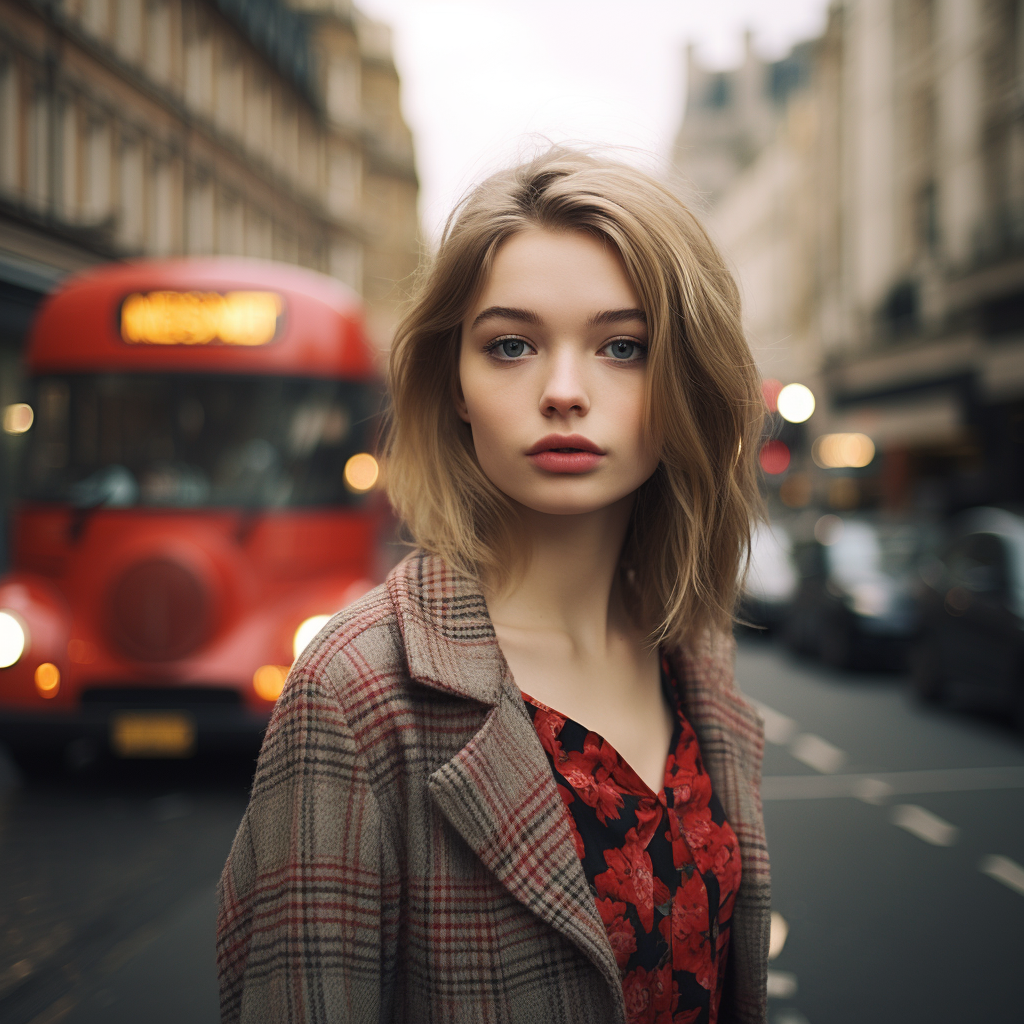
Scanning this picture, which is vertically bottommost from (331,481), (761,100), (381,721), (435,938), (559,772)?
(435,938)

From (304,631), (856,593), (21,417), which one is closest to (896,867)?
(304,631)

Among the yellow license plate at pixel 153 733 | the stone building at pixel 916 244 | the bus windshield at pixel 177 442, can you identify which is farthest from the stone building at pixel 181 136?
the stone building at pixel 916 244

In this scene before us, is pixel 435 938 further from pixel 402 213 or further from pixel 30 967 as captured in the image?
pixel 402 213

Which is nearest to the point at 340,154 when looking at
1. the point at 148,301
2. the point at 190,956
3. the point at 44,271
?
the point at 44,271

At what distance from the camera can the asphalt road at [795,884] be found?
346 centimetres

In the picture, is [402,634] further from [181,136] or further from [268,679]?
[181,136]

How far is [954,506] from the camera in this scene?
23.1 m

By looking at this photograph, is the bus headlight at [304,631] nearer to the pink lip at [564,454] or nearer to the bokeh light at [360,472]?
the bokeh light at [360,472]

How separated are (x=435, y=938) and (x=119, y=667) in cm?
497

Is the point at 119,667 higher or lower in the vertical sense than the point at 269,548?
lower

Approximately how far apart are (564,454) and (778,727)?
7359mm

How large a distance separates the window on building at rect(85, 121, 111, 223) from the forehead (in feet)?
61.6

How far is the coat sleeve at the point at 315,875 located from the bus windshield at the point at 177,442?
201 inches

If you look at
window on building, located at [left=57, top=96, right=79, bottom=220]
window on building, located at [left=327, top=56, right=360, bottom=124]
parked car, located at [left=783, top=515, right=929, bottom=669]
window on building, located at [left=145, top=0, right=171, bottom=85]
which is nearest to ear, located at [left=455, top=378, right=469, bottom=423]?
parked car, located at [left=783, top=515, right=929, bottom=669]
